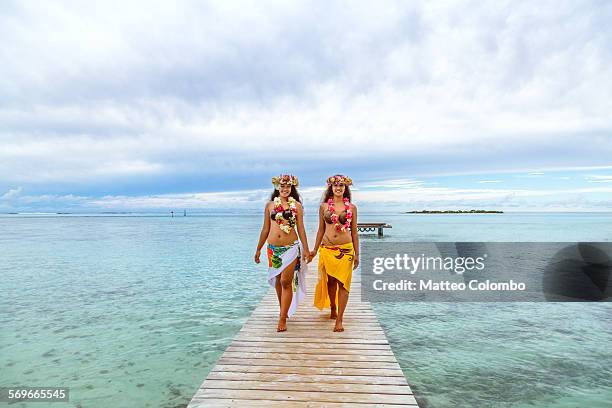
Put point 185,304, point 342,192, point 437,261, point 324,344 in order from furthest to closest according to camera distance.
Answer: point 437,261 → point 185,304 → point 342,192 → point 324,344

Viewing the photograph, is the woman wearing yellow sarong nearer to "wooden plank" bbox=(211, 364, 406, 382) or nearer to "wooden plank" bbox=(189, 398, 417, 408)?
"wooden plank" bbox=(211, 364, 406, 382)

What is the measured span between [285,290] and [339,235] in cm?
115

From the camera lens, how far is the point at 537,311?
31.5ft

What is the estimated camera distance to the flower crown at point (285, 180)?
5.29 meters

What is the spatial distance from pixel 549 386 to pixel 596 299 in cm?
729

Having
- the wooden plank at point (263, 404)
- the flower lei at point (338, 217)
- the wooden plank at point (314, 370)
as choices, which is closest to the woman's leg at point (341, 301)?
the flower lei at point (338, 217)

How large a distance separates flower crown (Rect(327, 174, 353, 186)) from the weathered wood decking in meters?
2.21

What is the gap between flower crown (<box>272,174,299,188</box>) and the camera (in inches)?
208

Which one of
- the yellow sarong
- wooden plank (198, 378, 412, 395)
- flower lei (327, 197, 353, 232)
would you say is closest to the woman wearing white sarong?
the yellow sarong

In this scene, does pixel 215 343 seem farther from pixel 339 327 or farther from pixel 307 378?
pixel 307 378

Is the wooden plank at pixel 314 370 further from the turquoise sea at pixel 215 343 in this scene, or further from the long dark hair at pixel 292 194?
the long dark hair at pixel 292 194

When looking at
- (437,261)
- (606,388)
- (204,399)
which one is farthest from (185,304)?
(437,261)

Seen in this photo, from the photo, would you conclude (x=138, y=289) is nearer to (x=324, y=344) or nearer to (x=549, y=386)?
(x=324, y=344)

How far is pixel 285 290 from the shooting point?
18.0 feet
